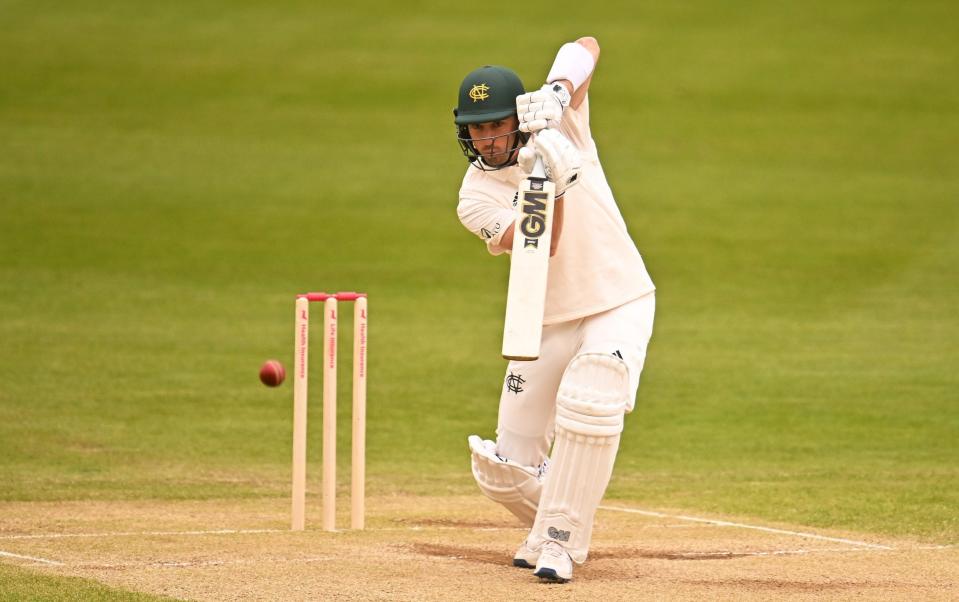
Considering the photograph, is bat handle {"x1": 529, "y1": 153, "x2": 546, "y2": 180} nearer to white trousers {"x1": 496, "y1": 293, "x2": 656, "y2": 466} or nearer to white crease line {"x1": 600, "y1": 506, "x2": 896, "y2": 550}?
white trousers {"x1": 496, "y1": 293, "x2": 656, "y2": 466}

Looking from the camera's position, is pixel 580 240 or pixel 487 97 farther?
pixel 580 240

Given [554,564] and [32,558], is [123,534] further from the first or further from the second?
[554,564]

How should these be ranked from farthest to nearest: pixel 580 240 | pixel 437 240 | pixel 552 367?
pixel 437 240
pixel 552 367
pixel 580 240

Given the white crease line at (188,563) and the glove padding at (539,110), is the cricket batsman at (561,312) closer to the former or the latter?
the glove padding at (539,110)

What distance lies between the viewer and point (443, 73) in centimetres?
2478

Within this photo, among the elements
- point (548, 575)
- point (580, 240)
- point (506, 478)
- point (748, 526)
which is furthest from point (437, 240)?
point (548, 575)

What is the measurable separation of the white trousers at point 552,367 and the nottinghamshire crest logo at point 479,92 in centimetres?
86

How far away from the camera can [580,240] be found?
5.37 m

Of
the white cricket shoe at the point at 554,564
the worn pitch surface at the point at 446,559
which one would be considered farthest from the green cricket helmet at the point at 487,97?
the worn pitch surface at the point at 446,559

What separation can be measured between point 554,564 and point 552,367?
756mm

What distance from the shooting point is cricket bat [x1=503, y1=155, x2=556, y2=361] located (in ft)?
16.3

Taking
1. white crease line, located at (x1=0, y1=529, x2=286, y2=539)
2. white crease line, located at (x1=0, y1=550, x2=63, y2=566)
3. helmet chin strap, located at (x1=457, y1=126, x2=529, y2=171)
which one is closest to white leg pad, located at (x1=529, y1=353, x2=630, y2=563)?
helmet chin strap, located at (x1=457, y1=126, x2=529, y2=171)

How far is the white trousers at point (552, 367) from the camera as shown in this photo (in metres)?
5.23

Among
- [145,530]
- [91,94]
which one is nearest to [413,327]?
[145,530]
